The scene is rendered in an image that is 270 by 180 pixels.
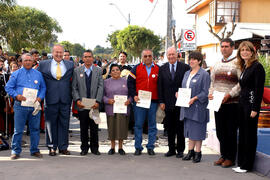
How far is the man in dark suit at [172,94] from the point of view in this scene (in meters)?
6.90

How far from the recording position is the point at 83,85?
698 cm

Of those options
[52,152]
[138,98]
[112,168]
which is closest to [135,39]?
[138,98]

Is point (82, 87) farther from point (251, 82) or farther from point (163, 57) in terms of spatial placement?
point (163, 57)

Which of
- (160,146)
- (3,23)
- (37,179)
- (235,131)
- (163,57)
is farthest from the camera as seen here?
(3,23)

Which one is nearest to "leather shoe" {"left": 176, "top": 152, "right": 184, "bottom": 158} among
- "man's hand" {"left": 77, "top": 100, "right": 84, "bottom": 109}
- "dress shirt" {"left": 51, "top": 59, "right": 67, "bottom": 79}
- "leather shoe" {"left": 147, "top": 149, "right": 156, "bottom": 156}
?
"leather shoe" {"left": 147, "top": 149, "right": 156, "bottom": 156}

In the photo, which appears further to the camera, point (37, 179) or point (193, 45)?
point (193, 45)

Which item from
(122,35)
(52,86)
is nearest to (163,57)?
(52,86)

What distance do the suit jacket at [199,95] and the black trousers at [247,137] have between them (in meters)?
0.77

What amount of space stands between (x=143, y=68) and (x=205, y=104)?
57.2 inches

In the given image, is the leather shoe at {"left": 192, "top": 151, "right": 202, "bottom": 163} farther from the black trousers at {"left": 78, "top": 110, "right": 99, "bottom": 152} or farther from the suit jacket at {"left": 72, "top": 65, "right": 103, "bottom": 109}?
the suit jacket at {"left": 72, "top": 65, "right": 103, "bottom": 109}

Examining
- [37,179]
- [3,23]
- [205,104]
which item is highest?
[3,23]

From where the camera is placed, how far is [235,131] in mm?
6266

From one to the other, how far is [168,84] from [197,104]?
0.75 meters

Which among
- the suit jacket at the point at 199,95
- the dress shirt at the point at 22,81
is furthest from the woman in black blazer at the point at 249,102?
the dress shirt at the point at 22,81
